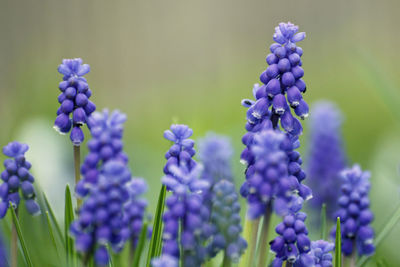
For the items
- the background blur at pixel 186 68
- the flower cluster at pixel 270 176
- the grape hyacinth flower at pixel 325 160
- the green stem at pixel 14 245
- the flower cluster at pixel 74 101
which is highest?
the background blur at pixel 186 68

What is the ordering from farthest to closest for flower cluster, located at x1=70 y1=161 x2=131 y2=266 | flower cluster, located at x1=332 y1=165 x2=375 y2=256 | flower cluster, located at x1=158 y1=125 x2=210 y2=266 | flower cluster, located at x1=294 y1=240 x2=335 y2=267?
flower cluster, located at x1=332 y1=165 x2=375 y2=256
flower cluster, located at x1=294 y1=240 x2=335 y2=267
flower cluster, located at x1=158 y1=125 x2=210 y2=266
flower cluster, located at x1=70 y1=161 x2=131 y2=266

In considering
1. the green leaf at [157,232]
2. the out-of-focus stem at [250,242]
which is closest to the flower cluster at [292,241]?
Result: the out-of-focus stem at [250,242]

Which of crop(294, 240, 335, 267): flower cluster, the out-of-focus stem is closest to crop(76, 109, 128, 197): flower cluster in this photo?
the out-of-focus stem

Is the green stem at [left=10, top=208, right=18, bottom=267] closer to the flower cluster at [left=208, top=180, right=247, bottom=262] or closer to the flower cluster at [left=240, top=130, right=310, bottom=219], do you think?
the flower cluster at [left=208, top=180, right=247, bottom=262]

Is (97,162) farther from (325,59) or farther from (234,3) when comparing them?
(234,3)

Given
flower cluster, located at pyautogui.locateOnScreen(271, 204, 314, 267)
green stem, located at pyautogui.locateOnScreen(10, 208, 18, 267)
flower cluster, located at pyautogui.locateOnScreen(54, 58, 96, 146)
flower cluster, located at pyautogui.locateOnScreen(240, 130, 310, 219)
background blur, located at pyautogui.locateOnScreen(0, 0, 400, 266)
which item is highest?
background blur, located at pyautogui.locateOnScreen(0, 0, 400, 266)

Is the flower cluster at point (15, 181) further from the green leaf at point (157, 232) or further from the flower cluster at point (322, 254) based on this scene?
the flower cluster at point (322, 254)

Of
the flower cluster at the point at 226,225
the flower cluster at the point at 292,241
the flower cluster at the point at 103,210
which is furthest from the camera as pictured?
the flower cluster at the point at 292,241
